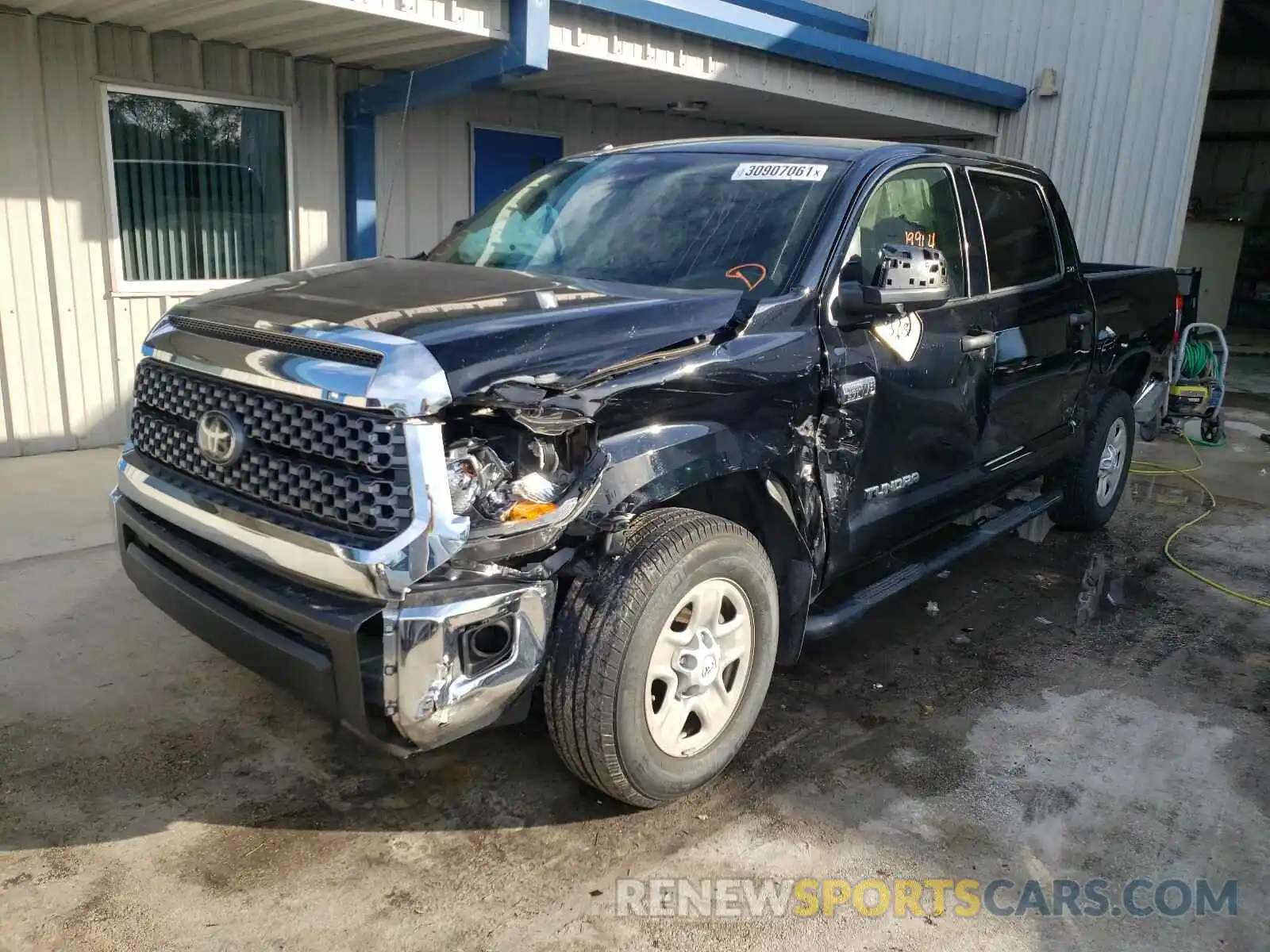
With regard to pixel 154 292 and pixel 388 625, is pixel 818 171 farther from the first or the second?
pixel 154 292

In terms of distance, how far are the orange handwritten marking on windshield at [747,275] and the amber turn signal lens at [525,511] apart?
1.20 metres

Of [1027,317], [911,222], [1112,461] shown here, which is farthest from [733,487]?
[1112,461]

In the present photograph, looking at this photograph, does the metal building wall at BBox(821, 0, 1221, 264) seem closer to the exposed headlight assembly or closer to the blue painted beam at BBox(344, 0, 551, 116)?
the blue painted beam at BBox(344, 0, 551, 116)

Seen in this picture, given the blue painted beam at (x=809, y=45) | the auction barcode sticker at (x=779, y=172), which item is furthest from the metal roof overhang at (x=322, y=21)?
the auction barcode sticker at (x=779, y=172)

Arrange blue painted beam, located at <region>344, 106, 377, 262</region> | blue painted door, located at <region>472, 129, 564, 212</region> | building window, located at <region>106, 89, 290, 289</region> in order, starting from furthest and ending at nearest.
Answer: blue painted door, located at <region>472, 129, 564, 212</region>
blue painted beam, located at <region>344, 106, 377, 262</region>
building window, located at <region>106, 89, 290, 289</region>

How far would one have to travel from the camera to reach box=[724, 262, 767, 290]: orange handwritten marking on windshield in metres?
3.35

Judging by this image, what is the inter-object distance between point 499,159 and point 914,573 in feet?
21.1

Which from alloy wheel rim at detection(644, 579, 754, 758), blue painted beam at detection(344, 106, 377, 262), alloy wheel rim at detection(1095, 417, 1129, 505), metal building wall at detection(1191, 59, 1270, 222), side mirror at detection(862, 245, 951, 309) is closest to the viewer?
alloy wheel rim at detection(644, 579, 754, 758)

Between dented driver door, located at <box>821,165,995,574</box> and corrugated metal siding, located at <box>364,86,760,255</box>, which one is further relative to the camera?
corrugated metal siding, located at <box>364,86,760,255</box>

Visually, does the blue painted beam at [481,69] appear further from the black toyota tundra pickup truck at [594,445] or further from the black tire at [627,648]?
the black tire at [627,648]

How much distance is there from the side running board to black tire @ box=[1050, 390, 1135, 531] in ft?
1.00

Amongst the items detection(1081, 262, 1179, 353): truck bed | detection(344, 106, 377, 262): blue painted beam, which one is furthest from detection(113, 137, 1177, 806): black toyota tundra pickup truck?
detection(344, 106, 377, 262): blue painted beam

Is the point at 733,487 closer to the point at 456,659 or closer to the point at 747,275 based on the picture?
the point at 747,275

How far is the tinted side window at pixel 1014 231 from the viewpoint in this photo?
14.2ft
